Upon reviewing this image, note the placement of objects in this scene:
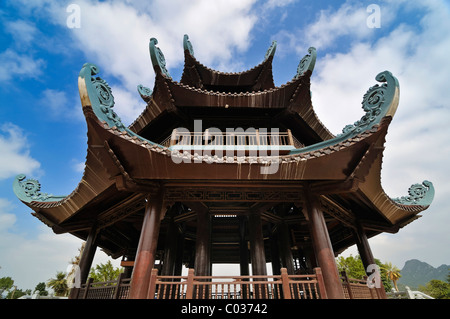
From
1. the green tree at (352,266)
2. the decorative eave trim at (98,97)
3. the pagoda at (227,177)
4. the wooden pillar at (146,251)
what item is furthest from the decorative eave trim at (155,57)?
the green tree at (352,266)

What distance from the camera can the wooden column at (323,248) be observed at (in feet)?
14.8

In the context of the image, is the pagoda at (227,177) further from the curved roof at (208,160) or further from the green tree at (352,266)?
the green tree at (352,266)

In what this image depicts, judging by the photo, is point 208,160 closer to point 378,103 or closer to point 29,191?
point 378,103

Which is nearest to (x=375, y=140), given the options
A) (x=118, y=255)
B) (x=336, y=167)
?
(x=336, y=167)

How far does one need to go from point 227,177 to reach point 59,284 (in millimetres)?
40549

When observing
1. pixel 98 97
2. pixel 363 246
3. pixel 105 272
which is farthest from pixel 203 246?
pixel 105 272

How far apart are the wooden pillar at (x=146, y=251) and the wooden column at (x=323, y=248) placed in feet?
12.1

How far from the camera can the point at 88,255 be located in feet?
23.1

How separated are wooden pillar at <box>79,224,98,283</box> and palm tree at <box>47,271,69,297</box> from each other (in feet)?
110

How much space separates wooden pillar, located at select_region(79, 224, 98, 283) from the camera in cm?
668
